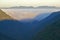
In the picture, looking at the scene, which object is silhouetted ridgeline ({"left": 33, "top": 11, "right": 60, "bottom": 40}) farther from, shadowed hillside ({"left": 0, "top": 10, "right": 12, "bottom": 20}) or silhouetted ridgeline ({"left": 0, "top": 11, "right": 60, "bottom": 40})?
shadowed hillside ({"left": 0, "top": 10, "right": 12, "bottom": 20})

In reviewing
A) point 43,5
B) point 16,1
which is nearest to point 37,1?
point 43,5

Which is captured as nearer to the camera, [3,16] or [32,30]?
[32,30]

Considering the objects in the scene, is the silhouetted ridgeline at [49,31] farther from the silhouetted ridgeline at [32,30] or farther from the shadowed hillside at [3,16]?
the shadowed hillside at [3,16]

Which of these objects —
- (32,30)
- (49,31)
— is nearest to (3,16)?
(32,30)

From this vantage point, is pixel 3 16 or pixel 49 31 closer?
pixel 49 31

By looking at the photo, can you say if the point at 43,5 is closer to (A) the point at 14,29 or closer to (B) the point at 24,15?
(B) the point at 24,15

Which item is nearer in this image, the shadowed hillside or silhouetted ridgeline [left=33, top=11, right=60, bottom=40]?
silhouetted ridgeline [left=33, top=11, right=60, bottom=40]

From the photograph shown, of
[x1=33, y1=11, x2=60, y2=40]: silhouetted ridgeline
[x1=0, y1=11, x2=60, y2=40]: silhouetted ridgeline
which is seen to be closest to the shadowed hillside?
[x1=0, y1=11, x2=60, y2=40]: silhouetted ridgeline

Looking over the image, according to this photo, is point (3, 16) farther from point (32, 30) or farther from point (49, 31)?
point (49, 31)
